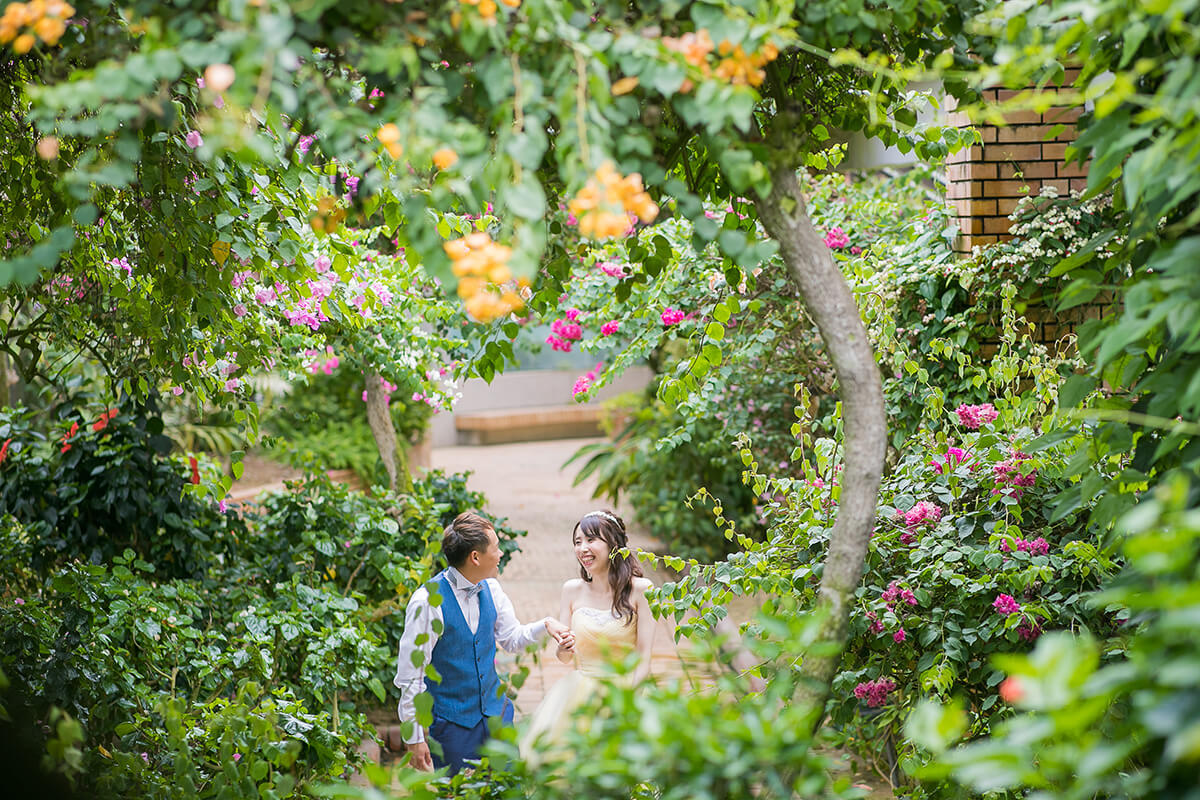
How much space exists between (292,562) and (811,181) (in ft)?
12.3

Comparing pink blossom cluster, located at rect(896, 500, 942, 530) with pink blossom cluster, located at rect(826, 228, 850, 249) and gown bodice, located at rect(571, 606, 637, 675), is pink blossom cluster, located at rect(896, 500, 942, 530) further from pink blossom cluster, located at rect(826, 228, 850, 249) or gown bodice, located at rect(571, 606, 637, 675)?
pink blossom cluster, located at rect(826, 228, 850, 249)

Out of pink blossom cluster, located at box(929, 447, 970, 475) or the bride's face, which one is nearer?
pink blossom cluster, located at box(929, 447, 970, 475)

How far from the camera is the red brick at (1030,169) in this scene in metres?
4.57

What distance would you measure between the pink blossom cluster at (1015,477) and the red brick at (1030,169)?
6.89ft

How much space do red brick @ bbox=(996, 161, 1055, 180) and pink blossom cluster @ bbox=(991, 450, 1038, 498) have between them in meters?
2.10

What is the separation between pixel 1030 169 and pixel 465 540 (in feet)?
10.2

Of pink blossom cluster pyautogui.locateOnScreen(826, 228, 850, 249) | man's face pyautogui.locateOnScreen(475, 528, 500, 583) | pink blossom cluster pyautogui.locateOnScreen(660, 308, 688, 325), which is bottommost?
man's face pyautogui.locateOnScreen(475, 528, 500, 583)

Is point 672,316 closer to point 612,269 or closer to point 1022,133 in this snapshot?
point 612,269

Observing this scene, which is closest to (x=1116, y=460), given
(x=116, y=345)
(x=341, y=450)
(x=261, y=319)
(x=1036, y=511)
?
(x=1036, y=511)

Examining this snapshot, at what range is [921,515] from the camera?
2967 mm

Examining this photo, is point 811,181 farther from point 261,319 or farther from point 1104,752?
point 1104,752

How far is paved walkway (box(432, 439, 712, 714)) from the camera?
18.9 feet

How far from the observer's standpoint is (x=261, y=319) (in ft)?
11.9

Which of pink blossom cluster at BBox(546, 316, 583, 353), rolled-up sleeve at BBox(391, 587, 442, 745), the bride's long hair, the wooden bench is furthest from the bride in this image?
the wooden bench
